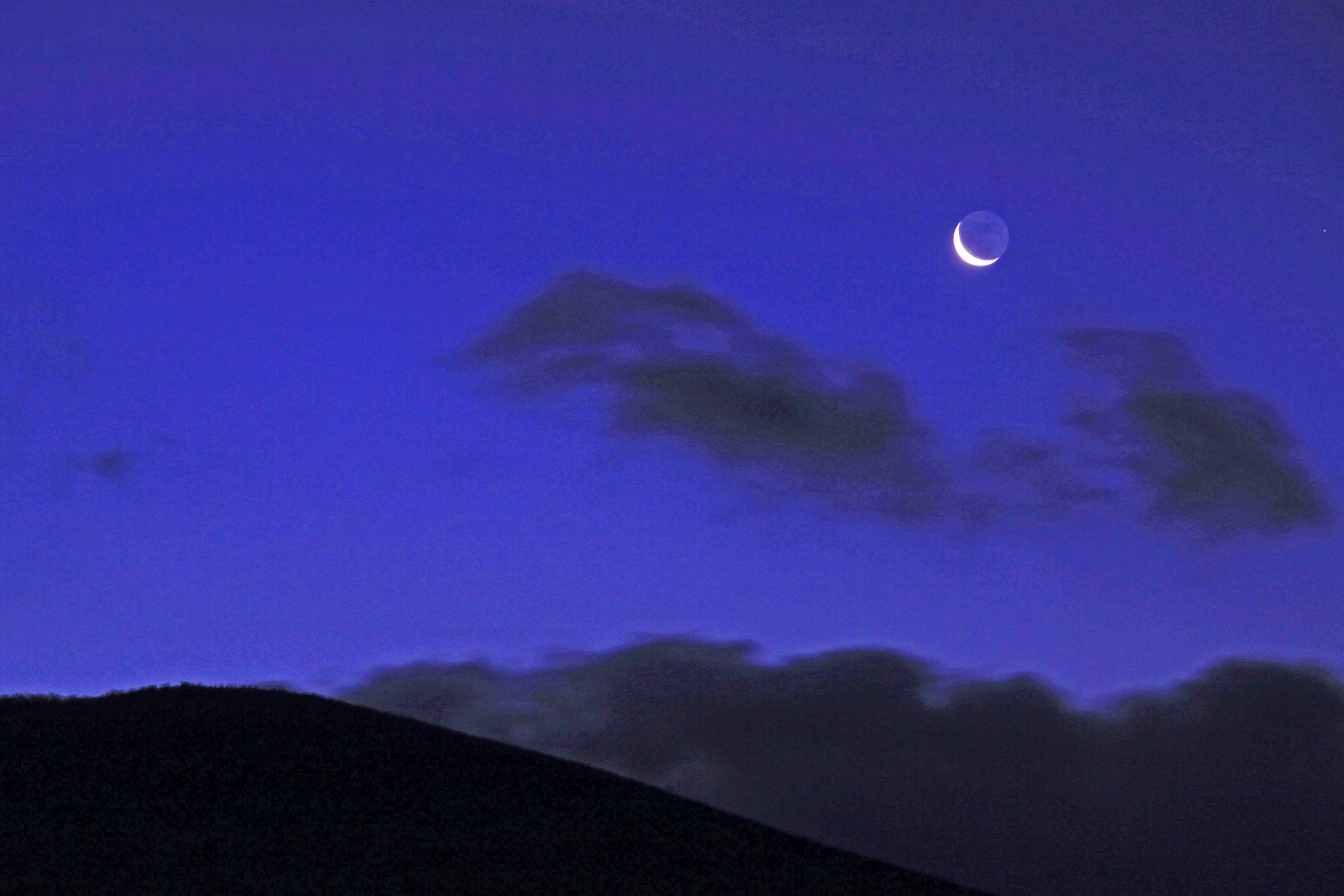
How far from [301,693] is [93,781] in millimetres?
17437

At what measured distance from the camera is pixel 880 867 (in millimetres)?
53312

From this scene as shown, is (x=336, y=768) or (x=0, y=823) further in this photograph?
(x=336, y=768)

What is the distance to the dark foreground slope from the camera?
43562mm

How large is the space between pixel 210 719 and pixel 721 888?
27645mm

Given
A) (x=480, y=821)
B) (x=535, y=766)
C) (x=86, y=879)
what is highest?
(x=535, y=766)

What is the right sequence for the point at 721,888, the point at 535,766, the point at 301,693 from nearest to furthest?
1. the point at 721,888
2. the point at 535,766
3. the point at 301,693

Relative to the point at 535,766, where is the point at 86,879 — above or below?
below

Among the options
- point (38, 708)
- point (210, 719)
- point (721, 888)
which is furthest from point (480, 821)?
point (38, 708)

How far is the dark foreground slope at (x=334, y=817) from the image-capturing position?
1715 inches

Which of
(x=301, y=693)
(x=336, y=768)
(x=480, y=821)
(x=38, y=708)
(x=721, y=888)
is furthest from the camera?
(x=301, y=693)

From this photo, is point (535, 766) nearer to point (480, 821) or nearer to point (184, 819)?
point (480, 821)

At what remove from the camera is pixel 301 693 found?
6975cm

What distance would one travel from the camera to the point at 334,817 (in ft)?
164

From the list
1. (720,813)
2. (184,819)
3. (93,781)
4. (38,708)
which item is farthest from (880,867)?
(38,708)
